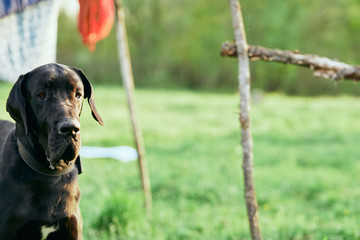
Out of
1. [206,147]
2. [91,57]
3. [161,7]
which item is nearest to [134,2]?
[161,7]

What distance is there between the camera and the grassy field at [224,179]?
5.27 meters

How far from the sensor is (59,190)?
289cm

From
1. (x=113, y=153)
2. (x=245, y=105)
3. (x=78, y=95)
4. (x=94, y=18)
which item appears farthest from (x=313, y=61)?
(x=113, y=153)

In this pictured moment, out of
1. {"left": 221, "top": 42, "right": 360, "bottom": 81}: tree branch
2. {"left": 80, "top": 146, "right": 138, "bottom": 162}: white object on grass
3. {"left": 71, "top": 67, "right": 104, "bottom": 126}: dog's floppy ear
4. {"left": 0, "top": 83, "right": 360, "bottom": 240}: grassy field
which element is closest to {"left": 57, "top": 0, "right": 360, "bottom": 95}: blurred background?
{"left": 0, "top": 83, "right": 360, "bottom": 240}: grassy field

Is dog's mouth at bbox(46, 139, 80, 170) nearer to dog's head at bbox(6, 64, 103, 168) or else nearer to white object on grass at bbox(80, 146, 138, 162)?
dog's head at bbox(6, 64, 103, 168)

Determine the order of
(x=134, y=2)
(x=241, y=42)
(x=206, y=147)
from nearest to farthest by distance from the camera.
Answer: (x=241, y=42) → (x=206, y=147) → (x=134, y=2)

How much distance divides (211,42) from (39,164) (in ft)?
114

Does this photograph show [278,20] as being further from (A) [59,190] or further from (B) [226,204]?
(A) [59,190]

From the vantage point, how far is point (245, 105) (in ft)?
12.4

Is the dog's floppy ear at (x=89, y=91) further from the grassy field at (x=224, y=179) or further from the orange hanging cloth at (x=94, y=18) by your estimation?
the orange hanging cloth at (x=94, y=18)

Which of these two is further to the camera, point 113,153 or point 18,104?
point 113,153

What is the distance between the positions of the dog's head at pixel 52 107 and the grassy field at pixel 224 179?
156 centimetres

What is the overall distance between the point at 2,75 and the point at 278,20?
96.2 ft

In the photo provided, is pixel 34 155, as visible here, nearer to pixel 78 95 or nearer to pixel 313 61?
pixel 78 95
